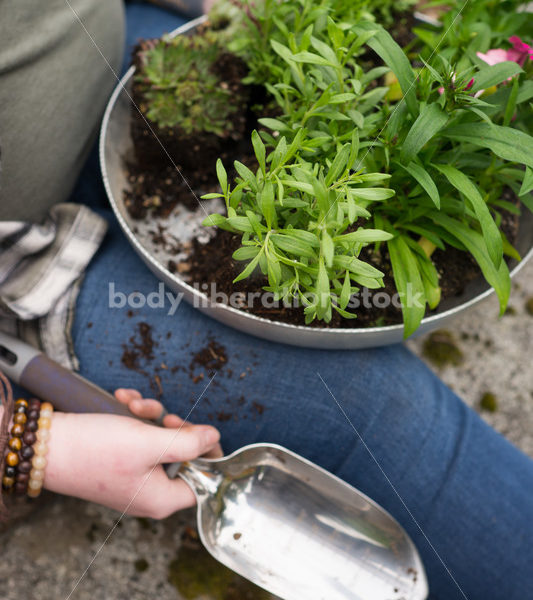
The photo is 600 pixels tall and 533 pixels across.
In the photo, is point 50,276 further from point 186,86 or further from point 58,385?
point 186,86

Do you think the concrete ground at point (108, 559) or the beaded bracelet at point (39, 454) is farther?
the concrete ground at point (108, 559)

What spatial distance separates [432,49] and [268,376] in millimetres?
495

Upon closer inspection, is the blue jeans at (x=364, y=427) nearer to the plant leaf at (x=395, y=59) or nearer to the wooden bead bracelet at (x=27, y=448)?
the wooden bead bracelet at (x=27, y=448)

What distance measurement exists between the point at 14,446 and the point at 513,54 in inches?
32.2

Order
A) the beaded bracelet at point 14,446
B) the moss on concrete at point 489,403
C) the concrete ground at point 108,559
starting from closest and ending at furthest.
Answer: the beaded bracelet at point 14,446, the concrete ground at point 108,559, the moss on concrete at point 489,403

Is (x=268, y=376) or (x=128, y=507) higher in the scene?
(x=268, y=376)

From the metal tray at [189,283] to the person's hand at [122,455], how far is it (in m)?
0.17

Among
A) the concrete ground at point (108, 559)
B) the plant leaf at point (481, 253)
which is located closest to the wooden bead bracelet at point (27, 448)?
the concrete ground at point (108, 559)

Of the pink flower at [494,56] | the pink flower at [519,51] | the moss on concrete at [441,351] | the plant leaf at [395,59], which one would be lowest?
the moss on concrete at [441,351]

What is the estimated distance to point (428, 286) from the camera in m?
0.61

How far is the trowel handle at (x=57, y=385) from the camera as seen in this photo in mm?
713

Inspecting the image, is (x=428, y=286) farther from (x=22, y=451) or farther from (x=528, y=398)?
(x=528, y=398)

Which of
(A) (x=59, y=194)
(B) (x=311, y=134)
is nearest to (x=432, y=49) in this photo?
(B) (x=311, y=134)

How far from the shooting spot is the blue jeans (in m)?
0.75
